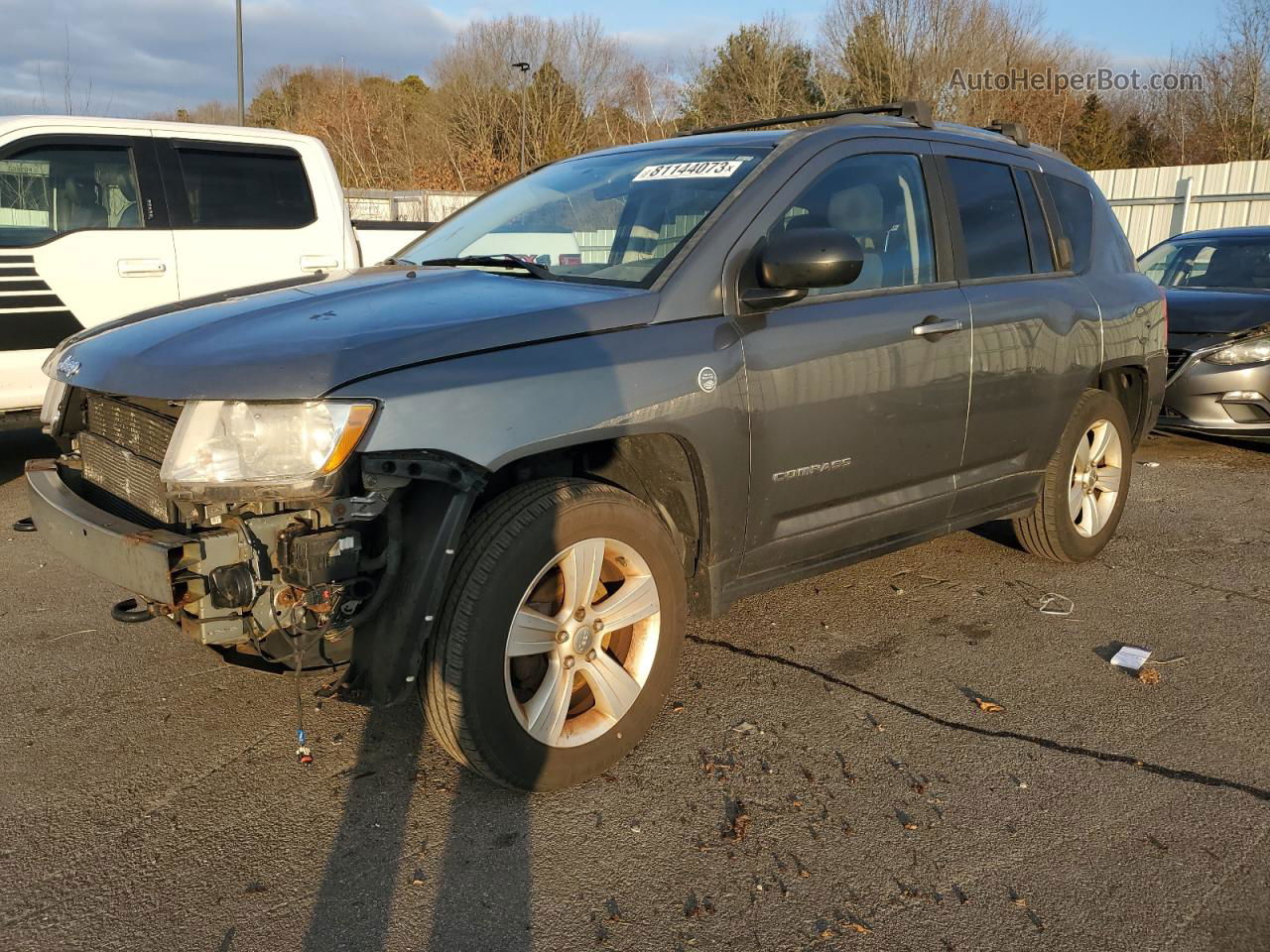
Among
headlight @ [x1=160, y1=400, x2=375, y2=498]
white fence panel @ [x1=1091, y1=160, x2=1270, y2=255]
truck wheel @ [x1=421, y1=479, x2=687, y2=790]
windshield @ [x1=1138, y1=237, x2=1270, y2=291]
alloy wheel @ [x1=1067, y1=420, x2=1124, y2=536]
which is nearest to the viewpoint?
headlight @ [x1=160, y1=400, x2=375, y2=498]

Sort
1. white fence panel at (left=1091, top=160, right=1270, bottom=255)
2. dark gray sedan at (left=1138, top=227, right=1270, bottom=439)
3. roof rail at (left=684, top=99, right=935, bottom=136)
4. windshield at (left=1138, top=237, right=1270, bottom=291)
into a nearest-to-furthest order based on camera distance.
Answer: roof rail at (left=684, top=99, right=935, bottom=136) < dark gray sedan at (left=1138, top=227, right=1270, bottom=439) < windshield at (left=1138, top=237, right=1270, bottom=291) < white fence panel at (left=1091, top=160, right=1270, bottom=255)

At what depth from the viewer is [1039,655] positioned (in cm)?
398

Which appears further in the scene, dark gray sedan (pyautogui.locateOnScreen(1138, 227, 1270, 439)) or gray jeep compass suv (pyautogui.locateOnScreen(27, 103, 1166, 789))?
dark gray sedan (pyautogui.locateOnScreen(1138, 227, 1270, 439))

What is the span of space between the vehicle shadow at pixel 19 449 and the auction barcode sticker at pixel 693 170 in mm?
4864

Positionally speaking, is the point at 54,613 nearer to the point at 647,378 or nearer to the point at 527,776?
the point at 527,776

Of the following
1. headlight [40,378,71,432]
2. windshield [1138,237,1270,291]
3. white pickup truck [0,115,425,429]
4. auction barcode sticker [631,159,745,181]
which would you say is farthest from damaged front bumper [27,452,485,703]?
windshield [1138,237,1270,291]

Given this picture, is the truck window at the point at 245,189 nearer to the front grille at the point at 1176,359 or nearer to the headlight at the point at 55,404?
the headlight at the point at 55,404

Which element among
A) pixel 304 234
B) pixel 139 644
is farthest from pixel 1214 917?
pixel 304 234

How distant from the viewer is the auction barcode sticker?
354 cm

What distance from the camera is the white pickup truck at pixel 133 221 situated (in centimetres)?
619

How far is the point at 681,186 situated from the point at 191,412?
180 cm

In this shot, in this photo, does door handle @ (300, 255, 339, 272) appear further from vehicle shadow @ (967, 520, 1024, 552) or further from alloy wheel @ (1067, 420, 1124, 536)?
alloy wheel @ (1067, 420, 1124, 536)

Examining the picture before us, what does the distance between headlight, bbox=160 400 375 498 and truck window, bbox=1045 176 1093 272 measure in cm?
352

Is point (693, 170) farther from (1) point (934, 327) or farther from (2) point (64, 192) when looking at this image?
(2) point (64, 192)
